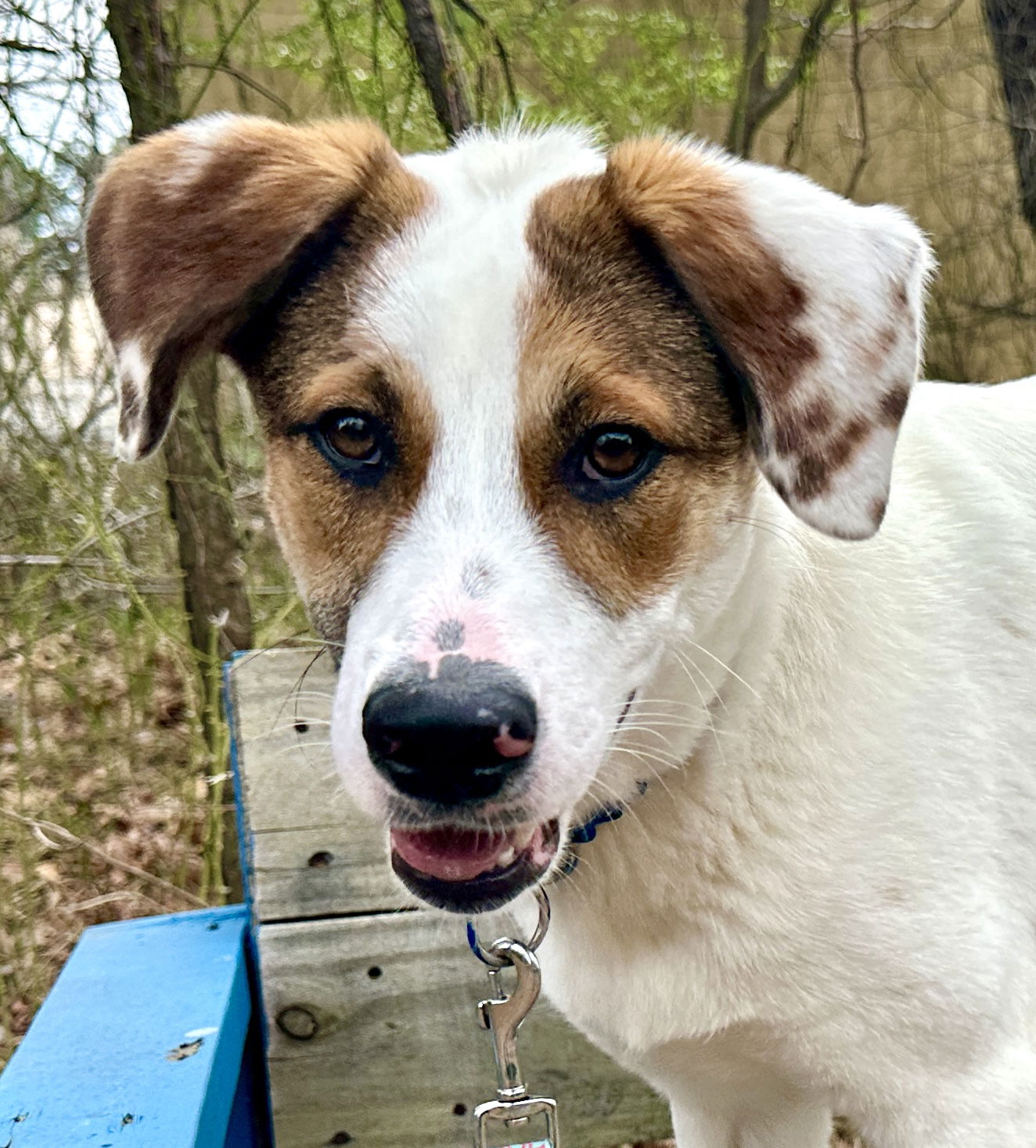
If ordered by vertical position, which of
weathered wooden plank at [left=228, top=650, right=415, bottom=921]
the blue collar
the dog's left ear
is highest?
the dog's left ear

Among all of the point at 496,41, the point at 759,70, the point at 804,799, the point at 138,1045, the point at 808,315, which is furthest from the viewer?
the point at 759,70

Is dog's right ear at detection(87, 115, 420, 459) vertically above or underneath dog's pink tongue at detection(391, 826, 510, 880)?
above

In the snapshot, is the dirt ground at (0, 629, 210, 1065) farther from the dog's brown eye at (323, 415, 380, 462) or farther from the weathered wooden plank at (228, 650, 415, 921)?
the dog's brown eye at (323, 415, 380, 462)

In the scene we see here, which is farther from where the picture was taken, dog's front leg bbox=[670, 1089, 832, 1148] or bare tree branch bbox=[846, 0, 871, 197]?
bare tree branch bbox=[846, 0, 871, 197]

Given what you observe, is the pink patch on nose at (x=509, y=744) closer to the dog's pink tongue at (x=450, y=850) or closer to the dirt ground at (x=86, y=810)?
the dog's pink tongue at (x=450, y=850)

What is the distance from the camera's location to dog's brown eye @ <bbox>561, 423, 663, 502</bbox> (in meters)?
1.36

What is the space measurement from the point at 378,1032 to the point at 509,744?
140 centimetres

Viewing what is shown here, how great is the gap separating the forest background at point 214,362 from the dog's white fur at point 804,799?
1161 millimetres

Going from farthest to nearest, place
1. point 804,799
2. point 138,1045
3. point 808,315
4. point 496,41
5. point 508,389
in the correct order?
point 496,41
point 138,1045
point 804,799
point 808,315
point 508,389

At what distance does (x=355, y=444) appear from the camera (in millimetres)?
1415

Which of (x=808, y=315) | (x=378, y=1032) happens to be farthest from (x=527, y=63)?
(x=378, y=1032)

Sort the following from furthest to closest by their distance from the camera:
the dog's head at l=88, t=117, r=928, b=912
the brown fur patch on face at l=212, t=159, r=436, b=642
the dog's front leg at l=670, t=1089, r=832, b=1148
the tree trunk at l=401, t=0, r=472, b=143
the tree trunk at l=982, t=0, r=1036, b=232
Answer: the tree trunk at l=982, t=0, r=1036, b=232, the tree trunk at l=401, t=0, r=472, b=143, the dog's front leg at l=670, t=1089, r=832, b=1148, the brown fur patch on face at l=212, t=159, r=436, b=642, the dog's head at l=88, t=117, r=928, b=912

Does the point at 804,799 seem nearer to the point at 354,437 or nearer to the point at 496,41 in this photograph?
the point at 354,437

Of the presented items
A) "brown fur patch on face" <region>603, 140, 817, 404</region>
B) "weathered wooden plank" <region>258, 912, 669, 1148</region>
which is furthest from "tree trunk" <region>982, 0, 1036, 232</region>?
"weathered wooden plank" <region>258, 912, 669, 1148</region>
